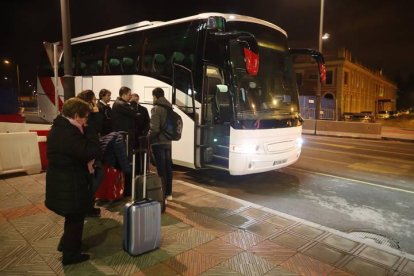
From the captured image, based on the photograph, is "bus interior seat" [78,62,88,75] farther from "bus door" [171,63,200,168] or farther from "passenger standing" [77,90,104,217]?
"passenger standing" [77,90,104,217]

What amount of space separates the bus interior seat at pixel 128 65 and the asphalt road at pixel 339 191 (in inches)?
121

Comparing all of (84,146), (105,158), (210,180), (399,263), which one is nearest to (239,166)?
(210,180)

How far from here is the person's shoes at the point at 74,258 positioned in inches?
150

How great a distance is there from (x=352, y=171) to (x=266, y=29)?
4.73 metres

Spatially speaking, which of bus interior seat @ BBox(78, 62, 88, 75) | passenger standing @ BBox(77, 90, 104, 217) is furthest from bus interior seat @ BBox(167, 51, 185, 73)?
bus interior seat @ BBox(78, 62, 88, 75)

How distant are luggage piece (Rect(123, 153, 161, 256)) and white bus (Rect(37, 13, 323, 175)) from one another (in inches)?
125

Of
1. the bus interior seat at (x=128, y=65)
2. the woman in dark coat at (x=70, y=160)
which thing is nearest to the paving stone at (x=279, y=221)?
the woman in dark coat at (x=70, y=160)

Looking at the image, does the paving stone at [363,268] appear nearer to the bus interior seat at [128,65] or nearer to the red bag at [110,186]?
the red bag at [110,186]

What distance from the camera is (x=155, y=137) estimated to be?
5680 mm

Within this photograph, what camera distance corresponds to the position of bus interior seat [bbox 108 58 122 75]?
9.87 metres

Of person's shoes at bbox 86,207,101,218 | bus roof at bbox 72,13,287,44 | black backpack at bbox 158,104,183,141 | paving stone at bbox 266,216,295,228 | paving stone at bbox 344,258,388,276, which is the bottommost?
paving stone at bbox 344,258,388,276

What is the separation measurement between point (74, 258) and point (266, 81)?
527cm

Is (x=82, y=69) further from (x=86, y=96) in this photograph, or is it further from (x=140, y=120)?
(x=86, y=96)

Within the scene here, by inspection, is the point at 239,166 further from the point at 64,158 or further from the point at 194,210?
the point at 64,158
